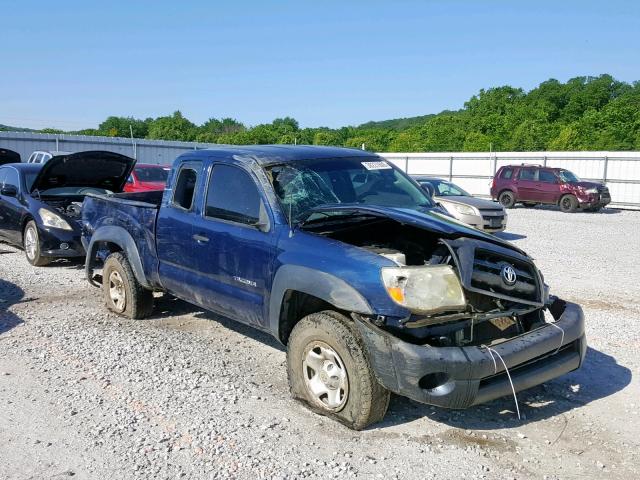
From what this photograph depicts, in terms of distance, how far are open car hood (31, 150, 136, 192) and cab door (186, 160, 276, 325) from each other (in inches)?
209

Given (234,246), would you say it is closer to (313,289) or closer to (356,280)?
(313,289)

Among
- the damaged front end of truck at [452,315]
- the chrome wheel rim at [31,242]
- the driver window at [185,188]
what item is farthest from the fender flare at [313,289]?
the chrome wheel rim at [31,242]

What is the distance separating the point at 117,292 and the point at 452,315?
4353mm

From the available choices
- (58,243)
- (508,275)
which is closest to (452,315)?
(508,275)

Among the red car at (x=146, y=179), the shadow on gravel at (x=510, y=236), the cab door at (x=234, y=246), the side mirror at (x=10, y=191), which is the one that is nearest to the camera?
the cab door at (x=234, y=246)

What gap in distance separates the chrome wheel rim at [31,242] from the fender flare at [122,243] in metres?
3.23

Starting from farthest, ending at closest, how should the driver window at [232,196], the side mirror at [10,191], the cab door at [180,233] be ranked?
the side mirror at [10,191] → the cab door at [180,233] → the driver window at [232,196]

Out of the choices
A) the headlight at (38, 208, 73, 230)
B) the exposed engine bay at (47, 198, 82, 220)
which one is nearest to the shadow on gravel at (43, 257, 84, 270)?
the headlight at (38, 208, 73, 230)

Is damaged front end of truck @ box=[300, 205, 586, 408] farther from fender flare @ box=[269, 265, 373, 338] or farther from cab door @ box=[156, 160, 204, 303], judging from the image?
cab door @ box=[156, 160, 204, 303]

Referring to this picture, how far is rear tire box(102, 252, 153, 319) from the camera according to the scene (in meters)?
6.60

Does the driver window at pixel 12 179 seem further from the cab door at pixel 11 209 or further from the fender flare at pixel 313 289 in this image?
the fender flare at pixel 313 289

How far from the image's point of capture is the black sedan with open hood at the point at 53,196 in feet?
31.8

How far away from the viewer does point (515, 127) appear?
5178 centimetres

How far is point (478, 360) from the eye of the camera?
3762mm
